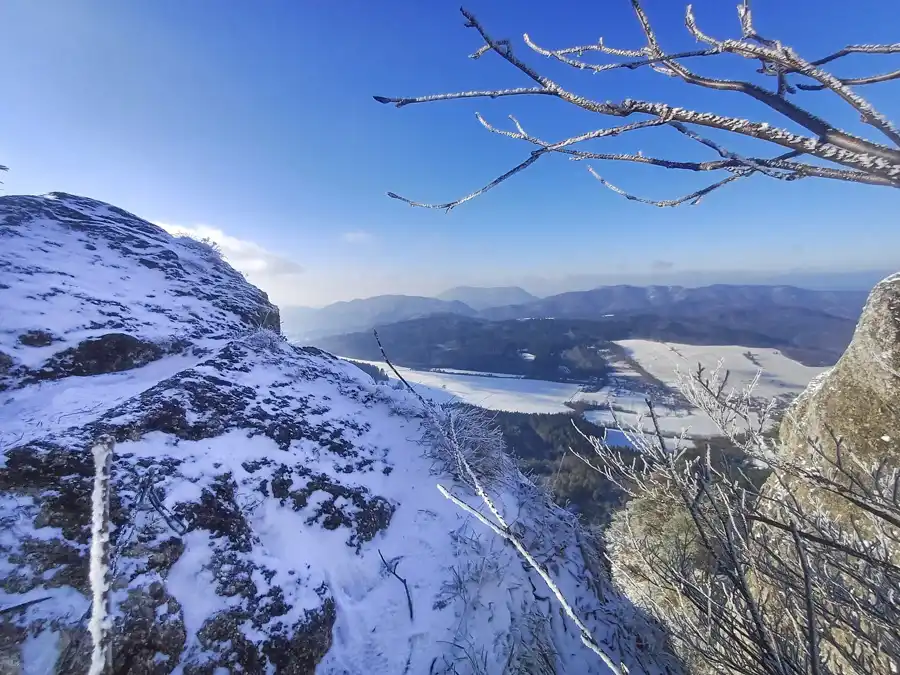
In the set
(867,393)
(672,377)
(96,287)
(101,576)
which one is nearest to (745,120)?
(101,576)

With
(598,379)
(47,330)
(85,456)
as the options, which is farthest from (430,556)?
(598,379)

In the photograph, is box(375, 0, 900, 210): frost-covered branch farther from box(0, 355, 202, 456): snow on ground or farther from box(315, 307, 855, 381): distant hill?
box(315, 307, 855, 381): distant hill

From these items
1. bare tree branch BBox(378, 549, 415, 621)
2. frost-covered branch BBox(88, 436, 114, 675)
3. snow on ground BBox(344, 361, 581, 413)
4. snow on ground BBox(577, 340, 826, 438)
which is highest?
frost-covered branch BBox(88, 436, 114, 675)

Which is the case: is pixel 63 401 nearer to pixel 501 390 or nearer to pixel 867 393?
pixel 867 393

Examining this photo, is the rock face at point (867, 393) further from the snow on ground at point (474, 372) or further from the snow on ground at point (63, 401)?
the snow on ground at point (474, 372)

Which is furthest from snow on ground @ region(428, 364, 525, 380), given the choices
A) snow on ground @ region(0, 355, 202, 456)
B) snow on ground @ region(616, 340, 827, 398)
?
snow on ground @ region(0, 355, 202, 456)

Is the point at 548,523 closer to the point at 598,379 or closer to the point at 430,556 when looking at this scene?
the point at 430,556
